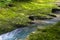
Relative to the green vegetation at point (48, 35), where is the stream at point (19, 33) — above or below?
below

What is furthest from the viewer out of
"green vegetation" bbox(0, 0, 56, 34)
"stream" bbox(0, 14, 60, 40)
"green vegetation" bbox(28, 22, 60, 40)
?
"green vegetation" bbox(0, 0, 56, 34)

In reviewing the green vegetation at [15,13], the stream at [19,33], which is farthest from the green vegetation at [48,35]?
the green vegetation at [15,13]

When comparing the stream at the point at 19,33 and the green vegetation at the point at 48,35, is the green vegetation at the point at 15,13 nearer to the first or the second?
the stream at the point at 19,33

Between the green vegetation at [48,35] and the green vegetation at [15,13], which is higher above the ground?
the green vegetation at [48,35]

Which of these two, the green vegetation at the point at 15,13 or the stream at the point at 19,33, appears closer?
the stream at the point at 19,33

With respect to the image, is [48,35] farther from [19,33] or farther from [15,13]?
[15,13]

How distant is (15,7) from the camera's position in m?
28.5

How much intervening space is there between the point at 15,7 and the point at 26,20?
6874mm

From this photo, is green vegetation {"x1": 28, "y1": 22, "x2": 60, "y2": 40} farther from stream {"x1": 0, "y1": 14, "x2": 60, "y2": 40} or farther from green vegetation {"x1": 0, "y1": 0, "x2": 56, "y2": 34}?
green vegetation {"x1": 0, "y1": 0, "x2": 56, "y2": 34}

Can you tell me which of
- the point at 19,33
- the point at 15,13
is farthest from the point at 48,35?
the point at 15,13

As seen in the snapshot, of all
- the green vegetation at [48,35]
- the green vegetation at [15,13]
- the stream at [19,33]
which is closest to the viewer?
the green vegetation at [48,35]

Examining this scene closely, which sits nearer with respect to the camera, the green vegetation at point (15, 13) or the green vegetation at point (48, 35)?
the green vegetation at point (48, 35)

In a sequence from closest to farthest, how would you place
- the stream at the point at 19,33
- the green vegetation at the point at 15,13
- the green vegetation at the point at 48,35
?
the green vegetation at the point at 48,35
the stream at the point at 19,33
the green vegetation at the point at 15,13

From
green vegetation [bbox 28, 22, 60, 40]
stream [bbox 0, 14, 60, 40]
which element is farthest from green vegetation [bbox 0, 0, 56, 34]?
green vegetation [bbox 28, 22, 60, 40]
